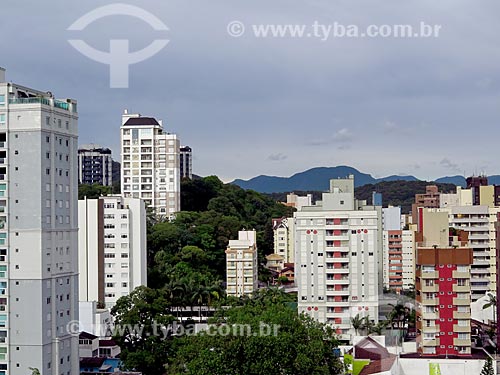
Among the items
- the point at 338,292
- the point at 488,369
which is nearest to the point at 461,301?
the point at 488,369

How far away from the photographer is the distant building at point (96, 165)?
79.5m

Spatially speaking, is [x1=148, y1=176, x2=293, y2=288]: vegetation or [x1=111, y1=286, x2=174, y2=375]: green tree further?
[x1=148, y1=176, x2=293, y2=288]: vegetation

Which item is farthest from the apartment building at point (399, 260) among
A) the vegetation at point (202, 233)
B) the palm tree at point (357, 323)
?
the palm tree at point (357, 323)

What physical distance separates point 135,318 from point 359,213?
32.6 ft

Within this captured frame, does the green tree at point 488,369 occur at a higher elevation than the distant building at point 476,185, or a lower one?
lower

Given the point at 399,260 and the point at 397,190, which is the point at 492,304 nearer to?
the point at 399,260

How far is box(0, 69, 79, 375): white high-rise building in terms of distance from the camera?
70.1 feet

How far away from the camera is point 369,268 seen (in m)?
31.9

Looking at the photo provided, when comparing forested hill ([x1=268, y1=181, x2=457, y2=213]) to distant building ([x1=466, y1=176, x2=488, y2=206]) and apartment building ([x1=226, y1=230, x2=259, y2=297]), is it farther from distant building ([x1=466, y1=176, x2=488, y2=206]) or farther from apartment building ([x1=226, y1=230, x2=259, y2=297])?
apartment building ([x1=226, y1=230, x2=259, y2=297])

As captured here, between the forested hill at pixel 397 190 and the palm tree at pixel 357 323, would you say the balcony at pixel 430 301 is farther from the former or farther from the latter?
the forested hill at pixel 397 190

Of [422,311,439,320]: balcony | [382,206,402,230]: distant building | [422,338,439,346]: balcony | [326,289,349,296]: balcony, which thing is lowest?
[422,338,439,346]: balcony

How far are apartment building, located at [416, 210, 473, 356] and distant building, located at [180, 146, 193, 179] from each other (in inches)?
1613

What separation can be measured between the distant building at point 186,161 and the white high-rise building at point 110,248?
2937 cm

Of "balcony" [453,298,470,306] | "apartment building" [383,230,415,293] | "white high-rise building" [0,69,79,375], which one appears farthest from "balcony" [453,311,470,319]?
"apartment building" [383,230,415,293]
